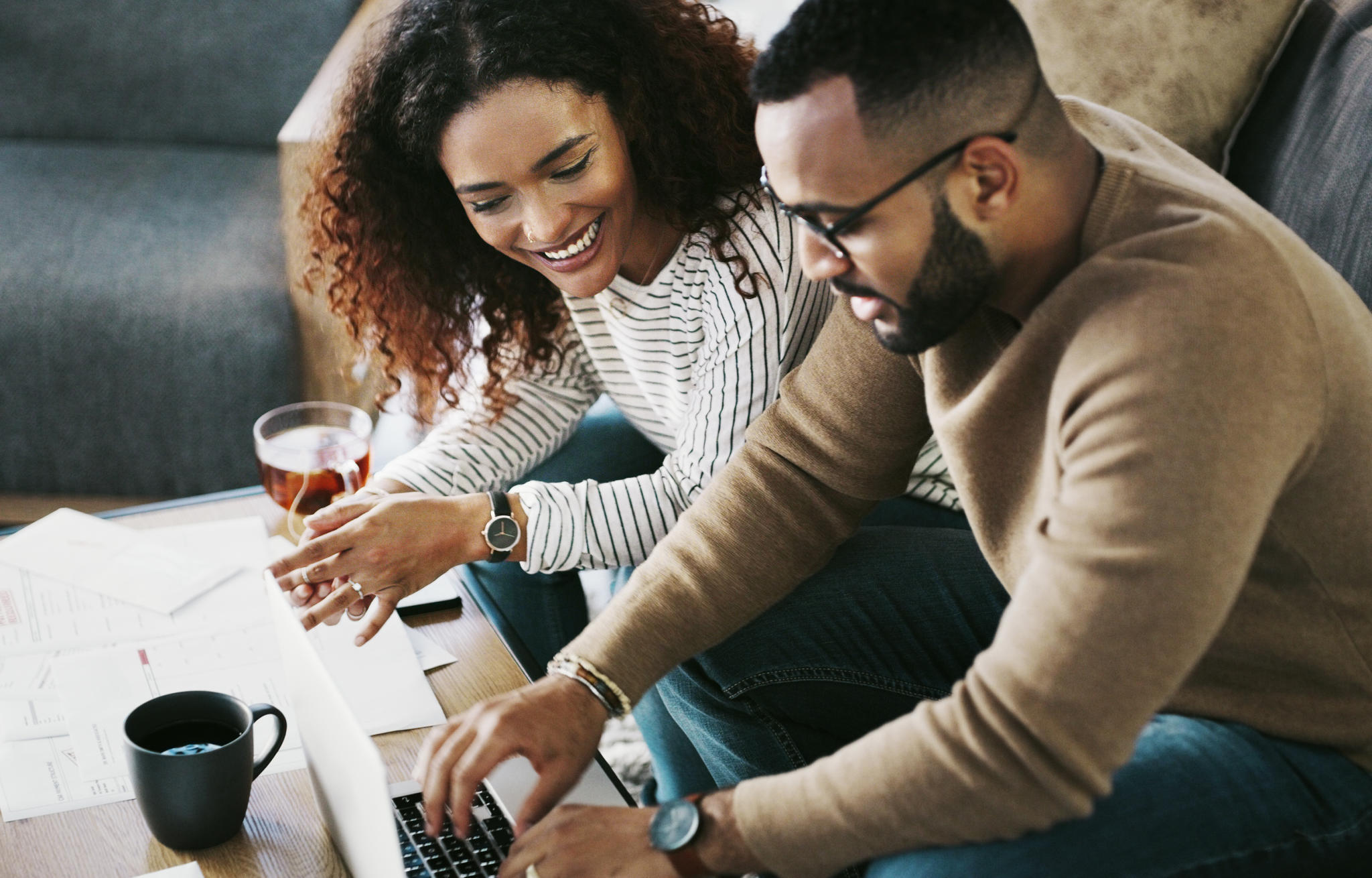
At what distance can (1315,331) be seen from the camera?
0.79 m

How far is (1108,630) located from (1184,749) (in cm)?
20

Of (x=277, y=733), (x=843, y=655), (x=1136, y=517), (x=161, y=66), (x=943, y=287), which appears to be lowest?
(x=843, y=655)

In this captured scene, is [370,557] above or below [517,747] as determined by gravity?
above

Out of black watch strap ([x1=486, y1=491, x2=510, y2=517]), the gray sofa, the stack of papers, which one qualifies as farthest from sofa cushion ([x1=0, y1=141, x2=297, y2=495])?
black watch strap ([x1=486, y1=491, x2=510, y2=517])

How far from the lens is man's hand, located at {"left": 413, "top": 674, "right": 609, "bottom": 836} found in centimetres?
91

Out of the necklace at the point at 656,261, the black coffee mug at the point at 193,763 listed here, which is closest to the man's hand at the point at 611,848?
the black coffee mug at the point at 193,763

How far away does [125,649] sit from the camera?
1.16 metres

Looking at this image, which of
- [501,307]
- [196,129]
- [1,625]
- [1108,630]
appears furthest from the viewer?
[196,129]

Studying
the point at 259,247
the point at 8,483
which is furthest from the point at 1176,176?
the point at 8,483

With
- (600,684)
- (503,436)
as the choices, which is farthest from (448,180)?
(600,684)

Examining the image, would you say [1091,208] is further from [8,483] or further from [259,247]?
[8,483]

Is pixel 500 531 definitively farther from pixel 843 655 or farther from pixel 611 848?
pixel 611 848

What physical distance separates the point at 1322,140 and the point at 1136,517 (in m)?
0.79

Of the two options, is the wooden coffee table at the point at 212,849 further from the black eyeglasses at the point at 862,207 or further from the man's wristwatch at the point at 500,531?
the black eyeglasses at the point at 862,207
